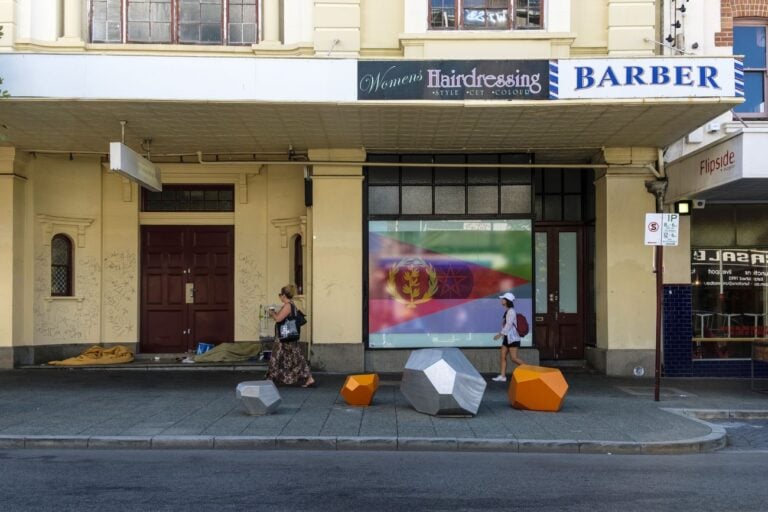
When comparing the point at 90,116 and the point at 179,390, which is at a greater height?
the point at 90,116

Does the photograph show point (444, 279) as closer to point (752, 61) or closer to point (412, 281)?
point (412, 281)

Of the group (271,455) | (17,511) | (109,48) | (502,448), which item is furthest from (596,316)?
(17,511)

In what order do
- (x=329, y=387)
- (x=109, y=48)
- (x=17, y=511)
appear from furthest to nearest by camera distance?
(x=109, y=48)
(x=329, y=387)
(x=17, y=511)

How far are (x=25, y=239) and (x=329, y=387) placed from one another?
6885 millimetres

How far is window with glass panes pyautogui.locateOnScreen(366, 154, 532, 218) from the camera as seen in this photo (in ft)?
51.1

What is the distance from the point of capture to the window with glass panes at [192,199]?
56.5ft

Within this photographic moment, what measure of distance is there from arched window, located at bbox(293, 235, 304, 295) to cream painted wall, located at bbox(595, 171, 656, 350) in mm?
6104

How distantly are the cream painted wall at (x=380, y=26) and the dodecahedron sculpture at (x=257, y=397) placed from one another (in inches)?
261

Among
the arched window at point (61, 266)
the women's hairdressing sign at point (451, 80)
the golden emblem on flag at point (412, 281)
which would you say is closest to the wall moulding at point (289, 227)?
the golden emblem on flag at point (412, 281)

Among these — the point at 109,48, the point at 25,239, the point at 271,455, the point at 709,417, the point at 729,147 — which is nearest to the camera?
the point at 271,455

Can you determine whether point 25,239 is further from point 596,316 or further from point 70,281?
point 596,316

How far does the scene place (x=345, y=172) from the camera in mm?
15211

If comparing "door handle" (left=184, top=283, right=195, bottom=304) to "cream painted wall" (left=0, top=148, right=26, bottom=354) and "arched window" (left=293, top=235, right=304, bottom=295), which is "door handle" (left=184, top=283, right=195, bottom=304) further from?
"cream painted wall" (left=0, top=148, right=26, bottom=354)

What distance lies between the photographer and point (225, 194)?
17297 millimetres
